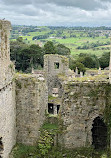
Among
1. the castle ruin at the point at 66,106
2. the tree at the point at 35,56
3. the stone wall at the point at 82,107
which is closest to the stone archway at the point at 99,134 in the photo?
the castle ruin at the point at 66,106

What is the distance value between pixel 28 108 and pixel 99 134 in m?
4.72

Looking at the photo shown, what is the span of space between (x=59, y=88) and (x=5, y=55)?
42.0 ft

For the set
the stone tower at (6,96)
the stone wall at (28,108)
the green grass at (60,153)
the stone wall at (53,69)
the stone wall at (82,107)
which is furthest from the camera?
the stone wall at (53,69)

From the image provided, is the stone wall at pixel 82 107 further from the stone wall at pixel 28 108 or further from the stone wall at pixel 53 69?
the stone wall at pixel 53 69

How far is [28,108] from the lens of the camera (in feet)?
44.2

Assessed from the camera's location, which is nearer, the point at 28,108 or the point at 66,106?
the point at 66,106

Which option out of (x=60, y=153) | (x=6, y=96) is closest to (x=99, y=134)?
(x=60, y=153)

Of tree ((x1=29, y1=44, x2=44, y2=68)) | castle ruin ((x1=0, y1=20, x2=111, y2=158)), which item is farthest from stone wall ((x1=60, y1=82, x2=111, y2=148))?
tree ((x1=29, y1=44, x2=44, y2=68))

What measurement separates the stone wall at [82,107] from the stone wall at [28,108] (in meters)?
2.15

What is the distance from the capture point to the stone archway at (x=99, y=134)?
476 inches

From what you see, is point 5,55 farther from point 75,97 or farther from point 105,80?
point 105,80

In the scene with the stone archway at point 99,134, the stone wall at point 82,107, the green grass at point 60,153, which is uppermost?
the stone wall at point 82,107

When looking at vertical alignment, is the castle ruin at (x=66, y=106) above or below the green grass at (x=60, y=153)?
above

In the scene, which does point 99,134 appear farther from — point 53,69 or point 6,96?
point 53,69
